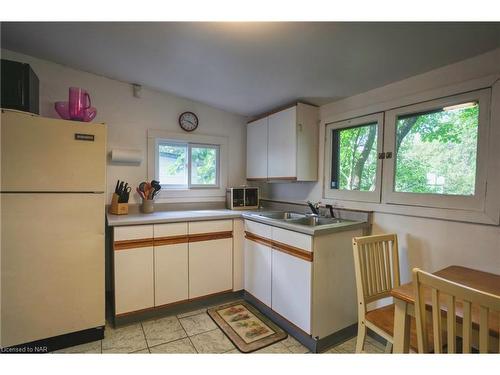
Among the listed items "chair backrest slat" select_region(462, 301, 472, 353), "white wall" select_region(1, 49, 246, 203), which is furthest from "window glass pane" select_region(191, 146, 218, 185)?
"chair backrest slat" select_region(462, 301, 472, 353)

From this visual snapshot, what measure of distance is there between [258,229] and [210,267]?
608mm

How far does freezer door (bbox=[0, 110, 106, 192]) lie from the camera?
158 centimetres

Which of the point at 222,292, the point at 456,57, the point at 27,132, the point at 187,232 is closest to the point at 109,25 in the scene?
the point at 27,132

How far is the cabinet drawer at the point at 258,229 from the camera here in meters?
2.14

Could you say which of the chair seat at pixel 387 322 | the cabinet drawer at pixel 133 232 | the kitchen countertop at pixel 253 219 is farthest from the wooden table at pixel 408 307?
the cabinet drawer at pixel 133 232

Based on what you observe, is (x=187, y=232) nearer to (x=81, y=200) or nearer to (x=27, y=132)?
(x=81, y=200)

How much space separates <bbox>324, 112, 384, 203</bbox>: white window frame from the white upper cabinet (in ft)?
0.42

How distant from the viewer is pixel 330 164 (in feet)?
7.80

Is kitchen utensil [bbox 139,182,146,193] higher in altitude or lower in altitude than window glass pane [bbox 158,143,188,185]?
lower

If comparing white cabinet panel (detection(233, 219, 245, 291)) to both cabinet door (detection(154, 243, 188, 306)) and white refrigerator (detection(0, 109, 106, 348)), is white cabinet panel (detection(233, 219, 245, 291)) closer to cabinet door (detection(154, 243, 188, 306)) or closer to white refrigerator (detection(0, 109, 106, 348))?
cabinet door (detection(154, 243, 188, 306))

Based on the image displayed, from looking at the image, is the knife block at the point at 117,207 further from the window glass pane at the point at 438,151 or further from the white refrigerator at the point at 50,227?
the window glass pane at the point at 438,151

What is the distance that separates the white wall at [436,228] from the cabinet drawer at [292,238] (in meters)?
0.67
